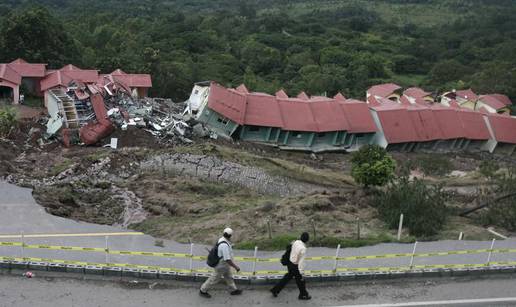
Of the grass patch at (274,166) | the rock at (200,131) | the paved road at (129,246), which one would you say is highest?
the paved road at (129,246)

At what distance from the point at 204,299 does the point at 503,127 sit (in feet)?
105

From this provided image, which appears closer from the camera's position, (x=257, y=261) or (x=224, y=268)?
(x=224, y=268)

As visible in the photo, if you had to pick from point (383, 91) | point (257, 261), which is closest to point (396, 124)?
point (383, 91)

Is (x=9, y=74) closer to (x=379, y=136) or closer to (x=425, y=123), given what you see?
(x=379, y=136)

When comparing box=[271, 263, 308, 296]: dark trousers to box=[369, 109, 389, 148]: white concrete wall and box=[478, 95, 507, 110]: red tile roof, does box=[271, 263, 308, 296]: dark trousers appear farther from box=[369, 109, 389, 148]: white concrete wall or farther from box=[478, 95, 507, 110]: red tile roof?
box=[478, 95, 507, 110]: red tile roof

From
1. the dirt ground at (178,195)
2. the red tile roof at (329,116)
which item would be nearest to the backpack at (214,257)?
the dirt ground at (178,195)

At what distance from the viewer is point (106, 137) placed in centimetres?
2327

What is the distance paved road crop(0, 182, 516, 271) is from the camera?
37.0 ft

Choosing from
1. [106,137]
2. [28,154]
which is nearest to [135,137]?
[106,137]

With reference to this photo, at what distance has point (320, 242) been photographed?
499 inches

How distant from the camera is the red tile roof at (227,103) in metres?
27.9

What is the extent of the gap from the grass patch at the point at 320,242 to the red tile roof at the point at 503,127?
26.1 metres

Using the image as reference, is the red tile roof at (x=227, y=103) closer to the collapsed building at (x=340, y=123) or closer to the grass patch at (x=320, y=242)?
the collapsed building at (x=340, y=123)

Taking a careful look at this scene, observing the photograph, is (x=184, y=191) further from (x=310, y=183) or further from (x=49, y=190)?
(x=310, y=183)
